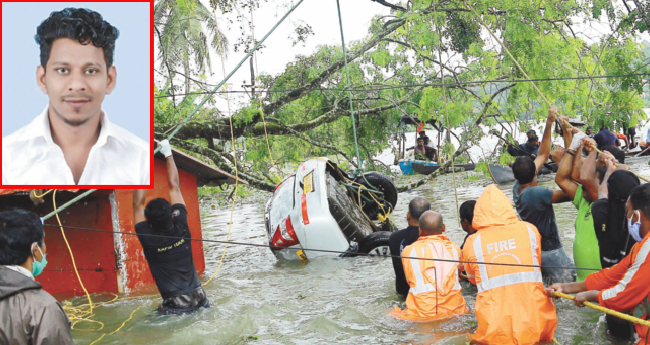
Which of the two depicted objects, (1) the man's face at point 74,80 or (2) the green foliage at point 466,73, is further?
(2) the green foliage at point 466,73

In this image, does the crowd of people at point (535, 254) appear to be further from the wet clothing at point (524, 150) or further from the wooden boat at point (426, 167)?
the wooden boat at point (426, 167)

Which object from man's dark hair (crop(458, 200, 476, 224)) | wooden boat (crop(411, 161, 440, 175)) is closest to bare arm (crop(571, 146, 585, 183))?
man's dark hair (crop(458, 200, 476, 224))

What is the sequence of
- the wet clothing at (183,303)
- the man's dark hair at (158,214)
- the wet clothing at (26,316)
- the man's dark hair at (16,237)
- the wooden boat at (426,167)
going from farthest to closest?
the wooden boat at (426,167) < the wet clothing at (183,303) < the man's dark hair at (158,214) < the man's dark hair at (16,237) < the wet clothing at (26,316)

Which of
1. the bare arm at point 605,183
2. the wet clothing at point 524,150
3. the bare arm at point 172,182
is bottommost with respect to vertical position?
the bare arm at point 605,183

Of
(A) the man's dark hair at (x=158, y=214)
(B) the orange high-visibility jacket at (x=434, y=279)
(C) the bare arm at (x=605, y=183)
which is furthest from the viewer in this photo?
(A) the man's dark hair at (x=158, y=214)

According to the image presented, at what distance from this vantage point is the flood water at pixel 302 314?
5273mm

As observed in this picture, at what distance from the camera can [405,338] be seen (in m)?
5.19

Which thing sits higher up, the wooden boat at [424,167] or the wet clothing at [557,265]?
the wooden boat at [424,167]

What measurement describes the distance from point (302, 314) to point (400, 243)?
4.70 ft

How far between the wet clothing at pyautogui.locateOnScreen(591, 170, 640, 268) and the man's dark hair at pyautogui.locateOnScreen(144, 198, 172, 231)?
3.67 metres

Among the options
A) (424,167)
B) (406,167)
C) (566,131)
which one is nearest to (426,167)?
(424,167)

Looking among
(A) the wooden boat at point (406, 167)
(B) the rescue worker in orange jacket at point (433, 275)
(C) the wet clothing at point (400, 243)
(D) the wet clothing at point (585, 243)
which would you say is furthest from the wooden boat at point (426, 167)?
(B) the rescue worker in orange jacket at point (433, 275)

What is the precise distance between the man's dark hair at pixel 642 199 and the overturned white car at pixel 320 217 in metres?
4.53

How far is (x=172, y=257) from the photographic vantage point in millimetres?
5418
